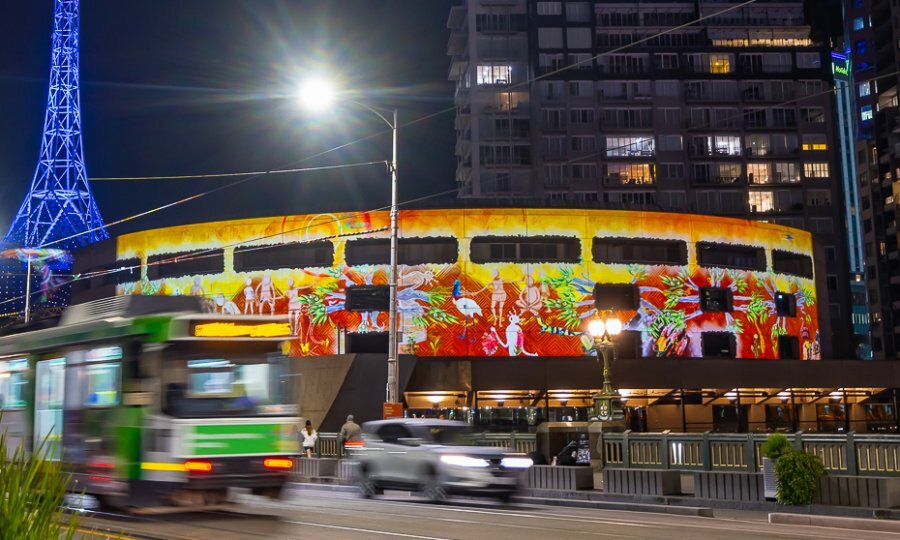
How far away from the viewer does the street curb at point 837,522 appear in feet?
55.4

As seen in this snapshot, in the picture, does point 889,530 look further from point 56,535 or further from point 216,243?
point 216,243

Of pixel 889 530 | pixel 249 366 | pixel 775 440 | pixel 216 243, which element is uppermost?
pixel 216 243

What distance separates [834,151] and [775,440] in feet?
323

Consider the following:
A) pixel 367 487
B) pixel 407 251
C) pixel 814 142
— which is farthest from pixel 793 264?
pixel 367 487

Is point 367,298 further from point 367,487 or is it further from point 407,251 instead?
point 367,487

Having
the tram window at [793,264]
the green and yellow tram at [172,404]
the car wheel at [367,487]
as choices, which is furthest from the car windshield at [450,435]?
the tram window at [793,264]

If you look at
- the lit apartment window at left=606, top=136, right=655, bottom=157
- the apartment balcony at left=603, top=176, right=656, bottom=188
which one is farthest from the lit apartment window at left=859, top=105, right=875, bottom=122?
the apartment balcony at left=603, top=176, right=656, bottom=188

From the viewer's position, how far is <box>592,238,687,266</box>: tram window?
58.9m

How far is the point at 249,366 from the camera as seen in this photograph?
55.7ft

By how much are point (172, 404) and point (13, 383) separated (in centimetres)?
552

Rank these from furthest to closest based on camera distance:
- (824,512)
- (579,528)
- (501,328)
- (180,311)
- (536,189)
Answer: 1. (536,189)
2. (501,328)
3. (824,512)
4. (180,311)
5. (579,528)

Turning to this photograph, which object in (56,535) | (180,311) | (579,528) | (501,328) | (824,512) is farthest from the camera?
(501,328)

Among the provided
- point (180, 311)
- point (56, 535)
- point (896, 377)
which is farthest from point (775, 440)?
point (896, 377)

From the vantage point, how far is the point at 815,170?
11031cm
